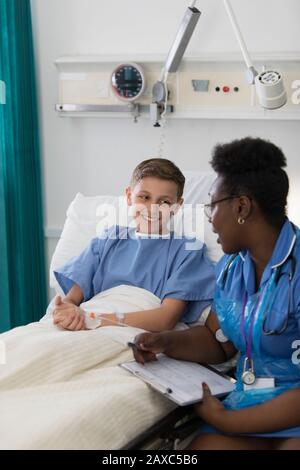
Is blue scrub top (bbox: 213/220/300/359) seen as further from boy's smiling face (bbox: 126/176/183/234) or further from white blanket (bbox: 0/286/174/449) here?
boy's smiling face (bbox: 126/176/183/234)

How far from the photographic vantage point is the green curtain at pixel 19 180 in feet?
9.85

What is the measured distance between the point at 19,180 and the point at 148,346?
1641mm

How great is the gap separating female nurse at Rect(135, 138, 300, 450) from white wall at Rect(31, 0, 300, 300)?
4.48 feet

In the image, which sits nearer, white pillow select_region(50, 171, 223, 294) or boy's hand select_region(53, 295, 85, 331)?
boy's hand select_region(53, 295, 85, 331)

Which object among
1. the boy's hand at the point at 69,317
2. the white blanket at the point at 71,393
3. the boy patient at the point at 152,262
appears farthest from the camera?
the boy patient at the point at 152,262

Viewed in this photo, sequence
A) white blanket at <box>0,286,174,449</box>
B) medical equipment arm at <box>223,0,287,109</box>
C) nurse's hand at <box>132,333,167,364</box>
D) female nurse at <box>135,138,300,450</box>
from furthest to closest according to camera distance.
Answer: medical equipment arm at <box>223,0,287,109</box>
nurse's hand at <box>132,333,167,364</box>
female nurse at <box>135,138,300,450</box>
white blanket at <box>0,286,174,449</box>

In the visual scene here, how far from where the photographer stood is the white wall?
112 inches

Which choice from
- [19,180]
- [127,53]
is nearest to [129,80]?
[127,53]

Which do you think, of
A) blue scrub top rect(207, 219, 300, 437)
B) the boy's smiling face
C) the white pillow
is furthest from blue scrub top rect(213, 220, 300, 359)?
the white pillow

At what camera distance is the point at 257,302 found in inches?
63.0

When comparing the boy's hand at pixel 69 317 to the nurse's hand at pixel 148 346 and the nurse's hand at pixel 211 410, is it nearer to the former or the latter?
the nurse's hand at pixel 148 346

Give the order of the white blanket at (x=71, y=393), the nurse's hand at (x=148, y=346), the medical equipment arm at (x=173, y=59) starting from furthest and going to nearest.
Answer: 1. the medical equipment arm at (x=173, y=59)
2. the nurse's hand at (x=148, y=346)
3. the white blanket at (x=71, y=393)

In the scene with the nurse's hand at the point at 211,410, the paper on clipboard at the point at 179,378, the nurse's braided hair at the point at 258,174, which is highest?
the nurse's braided hair at the point at 258,174

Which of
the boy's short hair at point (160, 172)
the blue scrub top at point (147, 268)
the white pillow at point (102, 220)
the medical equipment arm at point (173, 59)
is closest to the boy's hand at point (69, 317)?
the blue scrub top at point (147, 268)
